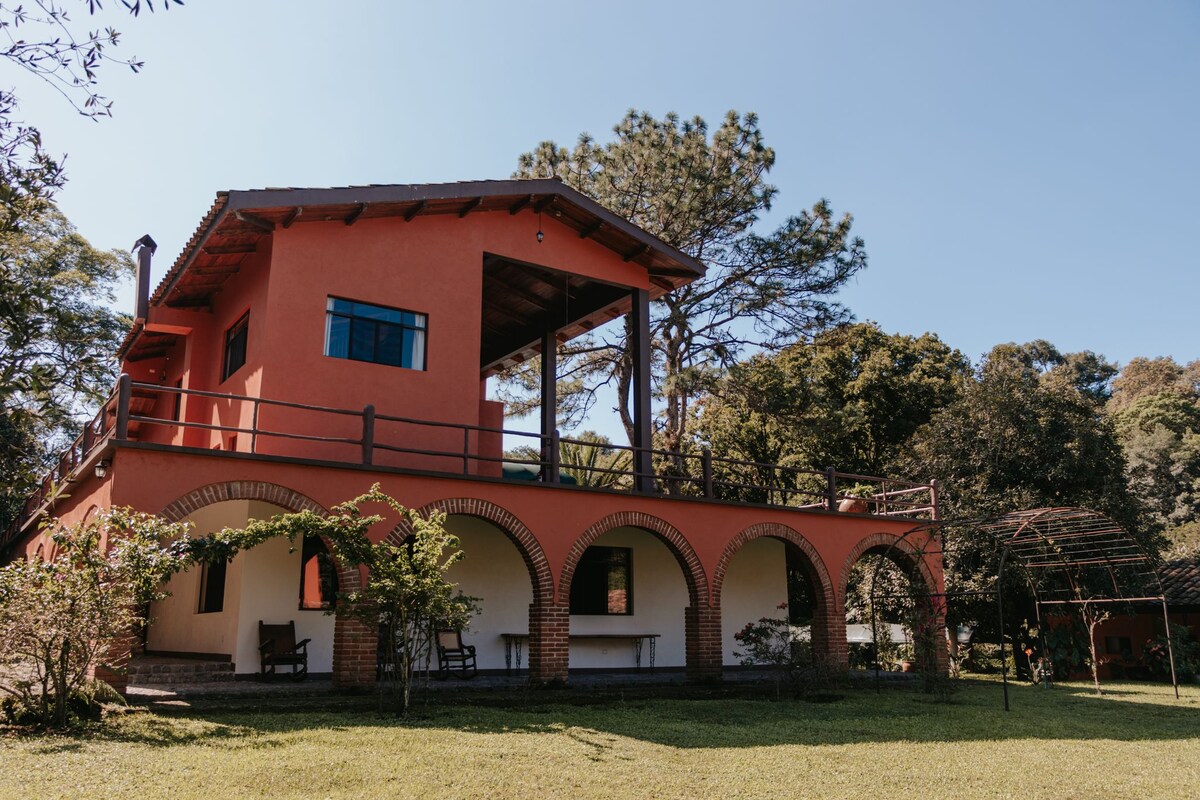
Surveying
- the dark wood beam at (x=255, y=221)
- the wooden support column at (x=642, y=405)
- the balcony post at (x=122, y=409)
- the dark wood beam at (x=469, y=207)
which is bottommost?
the balcony post at (x=122, y=409)

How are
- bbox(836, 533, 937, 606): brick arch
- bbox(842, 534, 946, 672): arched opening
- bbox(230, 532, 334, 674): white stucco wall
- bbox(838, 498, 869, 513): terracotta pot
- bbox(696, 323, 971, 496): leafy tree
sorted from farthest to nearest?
1. bbox(696, 323, 971, 496): leafy tree
2. bbox(838, 498, 869, 513): terracotta pot
3. bbox(836, 533, 937, 606): brick arch
4. bbox(842, 534, 946, 672): arched opening
5. bbox(230, 532, 334, 674): white stucco wall

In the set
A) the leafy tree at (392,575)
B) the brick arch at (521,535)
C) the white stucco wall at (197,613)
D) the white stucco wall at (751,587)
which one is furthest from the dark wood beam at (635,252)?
the leafy tree at (392,575)

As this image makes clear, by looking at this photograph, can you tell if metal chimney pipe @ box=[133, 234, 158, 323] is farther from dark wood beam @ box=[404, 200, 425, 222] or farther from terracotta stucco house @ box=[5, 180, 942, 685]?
dark wood beam @ box=[404, 200, 425, 222]

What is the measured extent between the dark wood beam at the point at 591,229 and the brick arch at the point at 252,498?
7239 millimetres

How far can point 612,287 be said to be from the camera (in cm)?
1766

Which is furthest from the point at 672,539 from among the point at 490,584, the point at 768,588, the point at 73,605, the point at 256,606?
the point at 73,605

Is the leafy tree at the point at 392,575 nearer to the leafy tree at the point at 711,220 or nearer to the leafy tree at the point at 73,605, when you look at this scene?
the leafy tree at the point at 73,605

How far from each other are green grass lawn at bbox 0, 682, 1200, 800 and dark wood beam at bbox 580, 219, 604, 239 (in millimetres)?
8039

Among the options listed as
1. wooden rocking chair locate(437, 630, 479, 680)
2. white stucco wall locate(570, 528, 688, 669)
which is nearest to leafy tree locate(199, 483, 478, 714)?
wooden rocking chair locate(437, 630, 479, 680)

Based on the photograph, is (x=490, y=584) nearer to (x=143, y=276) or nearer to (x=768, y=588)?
(x=768, y=588)

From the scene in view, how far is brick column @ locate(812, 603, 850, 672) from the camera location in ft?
53.9

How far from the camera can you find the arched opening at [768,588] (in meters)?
16.5

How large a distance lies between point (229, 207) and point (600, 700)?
8379 millimetres

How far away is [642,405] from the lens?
16391 millimetres
